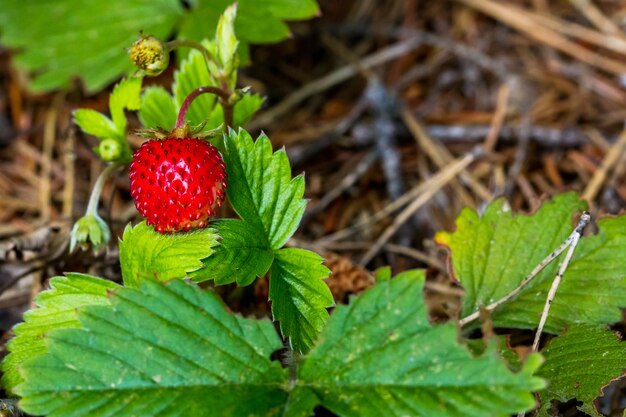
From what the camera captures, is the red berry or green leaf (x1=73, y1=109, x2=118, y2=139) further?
green leaf (x1=73, y1=109, x2=118, y2=139)

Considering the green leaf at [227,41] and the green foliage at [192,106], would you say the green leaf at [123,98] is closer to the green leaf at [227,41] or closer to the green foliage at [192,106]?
the green foliage at [192,106]

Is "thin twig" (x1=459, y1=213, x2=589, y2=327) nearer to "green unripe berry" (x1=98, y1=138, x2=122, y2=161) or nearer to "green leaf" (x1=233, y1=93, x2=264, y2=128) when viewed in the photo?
"green leaf" (x1=233, y1=93, x2=264, y2=128)

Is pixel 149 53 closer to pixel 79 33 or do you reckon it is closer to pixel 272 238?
pixel 272 238

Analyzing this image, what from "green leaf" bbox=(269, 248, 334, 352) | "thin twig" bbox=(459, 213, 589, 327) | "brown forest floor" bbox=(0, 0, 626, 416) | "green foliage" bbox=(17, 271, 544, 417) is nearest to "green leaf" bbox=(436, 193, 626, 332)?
"thin twig" bbox=(459, 213, 589, 327)

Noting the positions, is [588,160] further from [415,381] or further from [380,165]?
[415,381]

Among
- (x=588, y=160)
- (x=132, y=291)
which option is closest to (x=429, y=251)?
(x=588, y=160)

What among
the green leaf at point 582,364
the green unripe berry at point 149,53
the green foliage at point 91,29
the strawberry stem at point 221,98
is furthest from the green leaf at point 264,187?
the green foliage at point 91,29
